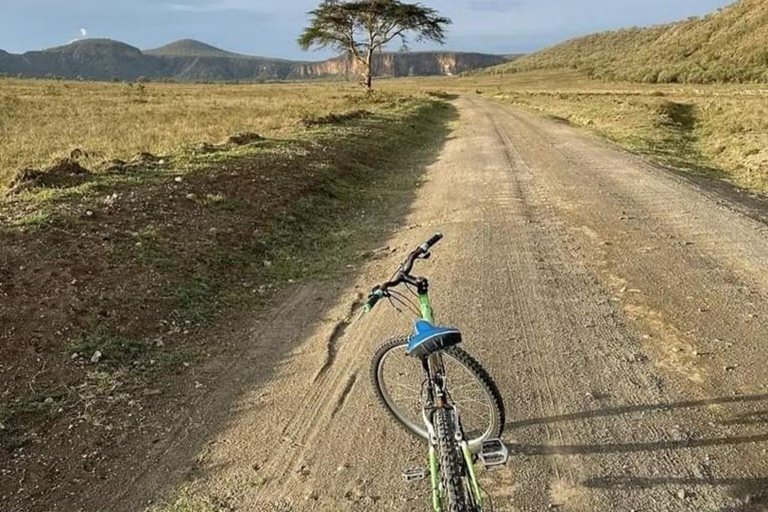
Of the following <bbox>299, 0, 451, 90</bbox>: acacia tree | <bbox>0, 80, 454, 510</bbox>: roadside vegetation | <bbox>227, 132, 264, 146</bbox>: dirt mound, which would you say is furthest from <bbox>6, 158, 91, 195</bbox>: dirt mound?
<bbox>299, 0, 451, 90</bbox>: acacia tree

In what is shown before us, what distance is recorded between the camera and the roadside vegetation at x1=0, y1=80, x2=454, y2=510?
4.93 metres

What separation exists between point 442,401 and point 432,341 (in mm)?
327

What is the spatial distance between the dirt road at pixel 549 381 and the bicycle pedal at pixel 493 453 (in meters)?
0.39

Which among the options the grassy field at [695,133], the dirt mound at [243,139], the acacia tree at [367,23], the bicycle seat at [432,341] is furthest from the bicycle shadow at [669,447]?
the acacia tree at [367,23]

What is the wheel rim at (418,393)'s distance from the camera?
3998 mm

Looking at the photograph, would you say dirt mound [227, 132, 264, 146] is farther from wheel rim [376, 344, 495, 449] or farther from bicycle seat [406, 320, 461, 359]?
bicycle seat [406, 320, 461, 359]

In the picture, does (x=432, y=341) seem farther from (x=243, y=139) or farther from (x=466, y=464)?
(x=243, y=139)

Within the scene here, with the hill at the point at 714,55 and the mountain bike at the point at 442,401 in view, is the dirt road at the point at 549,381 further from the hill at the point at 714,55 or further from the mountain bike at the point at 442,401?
the hill at the point at 714,55

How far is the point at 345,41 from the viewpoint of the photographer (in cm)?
5044

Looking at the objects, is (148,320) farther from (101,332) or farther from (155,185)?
(155,185)

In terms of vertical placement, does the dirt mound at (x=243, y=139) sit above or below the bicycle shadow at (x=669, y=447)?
above

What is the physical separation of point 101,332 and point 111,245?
6.39 feet

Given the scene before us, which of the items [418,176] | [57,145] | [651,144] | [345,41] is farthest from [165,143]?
[345,41]

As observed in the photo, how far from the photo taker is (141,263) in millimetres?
7496
